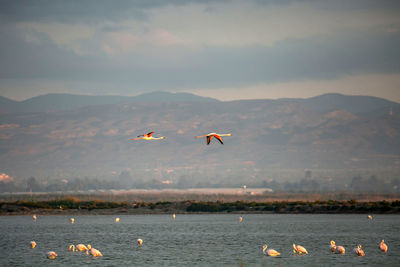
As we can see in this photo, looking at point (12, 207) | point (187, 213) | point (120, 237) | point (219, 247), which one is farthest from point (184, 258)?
point (12, 207)

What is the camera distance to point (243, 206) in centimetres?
11025

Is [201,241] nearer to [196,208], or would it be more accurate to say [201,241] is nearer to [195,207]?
[196,208]

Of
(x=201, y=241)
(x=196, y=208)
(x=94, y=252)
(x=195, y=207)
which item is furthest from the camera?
(x=195, y=207)

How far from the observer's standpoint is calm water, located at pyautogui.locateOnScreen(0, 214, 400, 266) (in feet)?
147

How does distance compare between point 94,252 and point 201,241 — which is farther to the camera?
point 201,241

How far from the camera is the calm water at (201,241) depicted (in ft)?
147

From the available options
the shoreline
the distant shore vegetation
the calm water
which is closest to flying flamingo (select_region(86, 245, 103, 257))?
the calm water

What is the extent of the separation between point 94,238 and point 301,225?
25.0 metres

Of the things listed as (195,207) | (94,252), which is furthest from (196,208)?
(94,252)

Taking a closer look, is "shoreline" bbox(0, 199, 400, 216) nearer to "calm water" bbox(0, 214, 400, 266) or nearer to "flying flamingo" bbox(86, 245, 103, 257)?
"calm water" bbox(0, 214, 400, 266)

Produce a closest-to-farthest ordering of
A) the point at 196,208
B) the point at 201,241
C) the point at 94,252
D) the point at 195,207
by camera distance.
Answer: the point at 94,252, the point at 201,241, the point at 196,208, the point at 195,207

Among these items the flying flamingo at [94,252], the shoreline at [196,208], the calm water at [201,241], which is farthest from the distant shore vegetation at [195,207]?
the flying flamingo at [94,252]

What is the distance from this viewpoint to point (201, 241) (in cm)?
5847

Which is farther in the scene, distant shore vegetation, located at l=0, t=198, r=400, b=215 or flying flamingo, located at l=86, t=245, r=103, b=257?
distant shore vegetation, located at l=0, t=198, r=400, b=215
